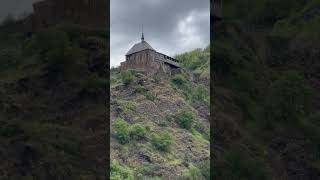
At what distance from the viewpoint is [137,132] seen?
3169 cm

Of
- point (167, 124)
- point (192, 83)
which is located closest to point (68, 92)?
point (167, 124)

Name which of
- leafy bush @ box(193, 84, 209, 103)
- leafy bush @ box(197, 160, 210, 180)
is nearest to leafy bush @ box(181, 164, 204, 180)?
leafy bush @ box(197, 160, 210, 180)

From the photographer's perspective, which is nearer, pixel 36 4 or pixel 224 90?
pixel 224 90

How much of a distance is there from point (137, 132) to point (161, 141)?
1524mm

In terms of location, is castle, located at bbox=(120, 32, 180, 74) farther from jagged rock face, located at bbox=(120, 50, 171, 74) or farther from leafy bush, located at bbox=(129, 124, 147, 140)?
leafy bush, located at bbox=(129, 124, 147, 140)

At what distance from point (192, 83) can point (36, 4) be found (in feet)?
98.3

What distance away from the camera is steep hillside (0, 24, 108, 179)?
5895mm

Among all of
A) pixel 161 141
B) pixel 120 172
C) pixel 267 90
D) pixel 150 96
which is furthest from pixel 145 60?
pixel 267 90

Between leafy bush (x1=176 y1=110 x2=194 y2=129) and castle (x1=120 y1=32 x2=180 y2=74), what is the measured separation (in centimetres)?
282

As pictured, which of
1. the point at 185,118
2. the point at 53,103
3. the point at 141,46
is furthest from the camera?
the point at 141,46

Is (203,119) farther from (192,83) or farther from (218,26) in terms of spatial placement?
(218,26)

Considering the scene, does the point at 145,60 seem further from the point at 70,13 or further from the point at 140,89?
the point at 70,13

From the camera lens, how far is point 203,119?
115ft

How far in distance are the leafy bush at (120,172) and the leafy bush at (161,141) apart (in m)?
2.53
